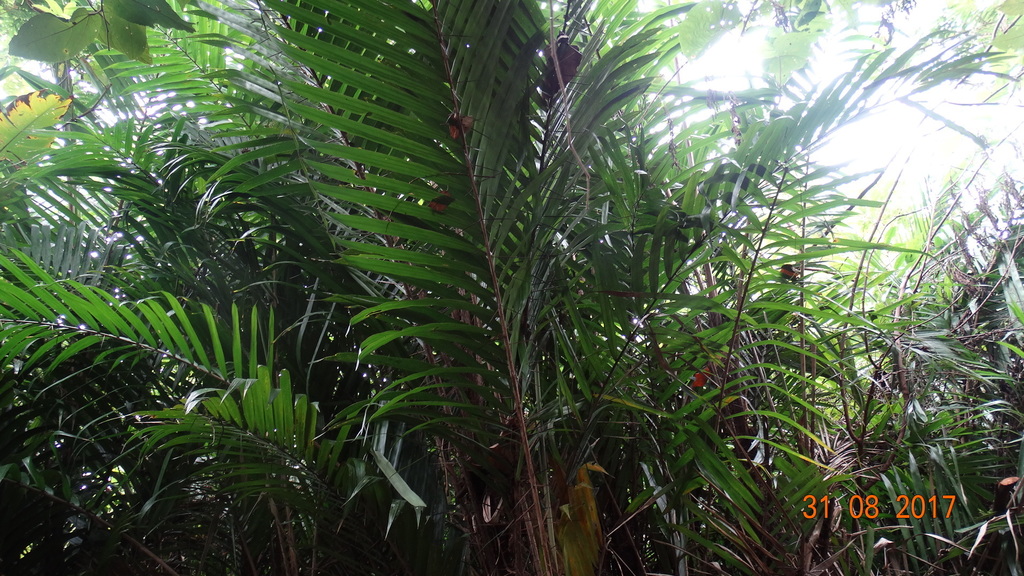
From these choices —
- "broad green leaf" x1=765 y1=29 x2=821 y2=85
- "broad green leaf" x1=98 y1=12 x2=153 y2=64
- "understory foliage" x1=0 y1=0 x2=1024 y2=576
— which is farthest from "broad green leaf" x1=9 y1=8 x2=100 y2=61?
"broad green leaf" x1=765 y1=29 x2=821 y2=85

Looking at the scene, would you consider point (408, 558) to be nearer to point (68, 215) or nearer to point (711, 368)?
point (711, 368)

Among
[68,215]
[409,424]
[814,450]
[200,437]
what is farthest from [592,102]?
[68,215]

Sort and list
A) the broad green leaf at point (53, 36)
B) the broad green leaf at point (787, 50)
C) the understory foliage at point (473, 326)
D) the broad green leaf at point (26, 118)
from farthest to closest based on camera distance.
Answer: the broad green leaf at point (26, 118) → the broad green leaf at point (787, 50) → the understory foliage at point (473, 326) → the broad green leaf at point (53, 36)

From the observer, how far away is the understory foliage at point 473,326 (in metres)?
0.72

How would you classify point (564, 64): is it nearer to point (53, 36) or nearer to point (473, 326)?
point (473, 326)

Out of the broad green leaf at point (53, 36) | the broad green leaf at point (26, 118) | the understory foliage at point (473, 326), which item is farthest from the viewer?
the broad green leaf at point (26, 118)

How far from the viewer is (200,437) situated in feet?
2.78

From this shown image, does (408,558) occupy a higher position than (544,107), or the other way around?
(544,107)

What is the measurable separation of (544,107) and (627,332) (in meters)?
0.32
